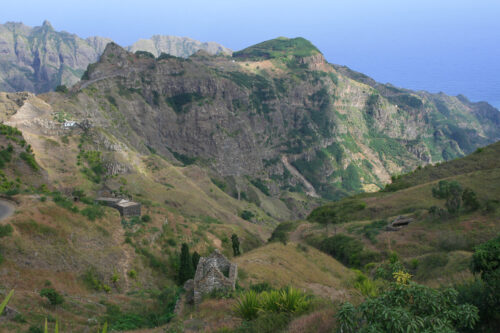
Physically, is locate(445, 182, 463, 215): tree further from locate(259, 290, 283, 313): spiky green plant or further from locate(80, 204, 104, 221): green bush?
locate(80, 204, 104, 221): green bush

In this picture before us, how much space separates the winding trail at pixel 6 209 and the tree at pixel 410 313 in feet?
92.5

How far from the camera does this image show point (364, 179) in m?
187

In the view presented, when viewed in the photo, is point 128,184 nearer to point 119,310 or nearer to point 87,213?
point 87,213

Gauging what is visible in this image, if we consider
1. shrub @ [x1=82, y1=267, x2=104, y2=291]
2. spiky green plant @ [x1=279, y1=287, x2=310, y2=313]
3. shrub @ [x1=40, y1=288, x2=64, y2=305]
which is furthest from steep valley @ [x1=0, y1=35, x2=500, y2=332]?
spiky green plant @ [x1=279, y1=287, x2=310, y2=313]

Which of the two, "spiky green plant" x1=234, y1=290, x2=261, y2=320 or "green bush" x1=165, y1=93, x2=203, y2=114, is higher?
→ "green bush" x1=165, y1=93, x2=203, y2=114

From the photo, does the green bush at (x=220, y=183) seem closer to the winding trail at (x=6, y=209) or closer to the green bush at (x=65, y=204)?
the green bush at (x=65, y=204)

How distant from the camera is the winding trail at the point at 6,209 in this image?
2895cm

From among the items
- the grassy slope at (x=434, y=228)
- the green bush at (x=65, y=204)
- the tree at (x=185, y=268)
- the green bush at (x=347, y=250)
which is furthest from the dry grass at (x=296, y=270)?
the green bush at (x=65, y=204)

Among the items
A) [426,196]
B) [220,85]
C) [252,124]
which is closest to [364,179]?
[252,124]

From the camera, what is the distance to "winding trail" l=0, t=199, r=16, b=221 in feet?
95.0

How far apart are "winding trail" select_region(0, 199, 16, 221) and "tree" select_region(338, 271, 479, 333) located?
92.5 ft

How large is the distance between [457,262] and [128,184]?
55.4 m

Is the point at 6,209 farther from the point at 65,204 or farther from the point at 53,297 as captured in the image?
the point at 53,297

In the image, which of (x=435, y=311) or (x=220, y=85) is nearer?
(x=435, y=311)
